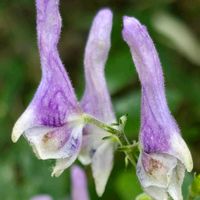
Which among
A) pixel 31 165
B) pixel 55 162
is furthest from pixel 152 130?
pixel 31 165

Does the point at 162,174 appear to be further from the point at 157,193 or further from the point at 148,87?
the point at 148,87

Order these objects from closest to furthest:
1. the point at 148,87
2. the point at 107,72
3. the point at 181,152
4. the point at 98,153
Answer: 1. the point at 181,152
2. the point at 148,87
3. the point at 98,153
4. the point at 107,72

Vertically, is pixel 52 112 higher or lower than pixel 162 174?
higher

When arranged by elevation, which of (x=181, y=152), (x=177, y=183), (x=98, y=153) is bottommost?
(x=98, y=153)

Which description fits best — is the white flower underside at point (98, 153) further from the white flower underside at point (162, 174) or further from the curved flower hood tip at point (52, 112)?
the white flower underside at point (162, 174)

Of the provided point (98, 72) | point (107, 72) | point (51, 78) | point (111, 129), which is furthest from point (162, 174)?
point (107, 72)

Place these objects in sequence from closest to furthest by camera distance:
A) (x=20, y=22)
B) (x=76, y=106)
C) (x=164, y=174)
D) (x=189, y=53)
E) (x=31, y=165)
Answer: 1. (x=164, y=174)
2. (x=76, y=106)
3. (x=31, y=165)
4. (x=189, y=53)
5. (x=20, y=22)

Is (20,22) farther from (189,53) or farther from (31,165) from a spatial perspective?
(31,165)
